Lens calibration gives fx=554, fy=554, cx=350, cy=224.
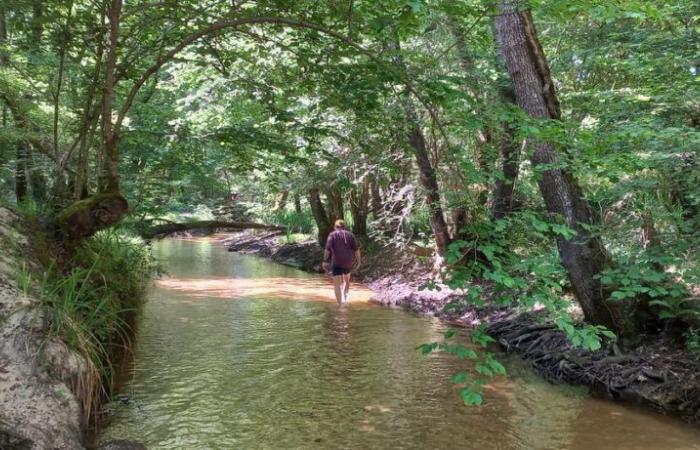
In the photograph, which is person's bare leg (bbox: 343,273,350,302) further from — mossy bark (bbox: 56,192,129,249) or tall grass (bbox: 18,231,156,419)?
mossy bark (bbox: 56,192,129,249)

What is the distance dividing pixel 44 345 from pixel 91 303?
1299 millimetres

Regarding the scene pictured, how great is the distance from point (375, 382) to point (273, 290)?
7.16 metres

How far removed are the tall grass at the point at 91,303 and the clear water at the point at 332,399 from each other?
587 millimetres

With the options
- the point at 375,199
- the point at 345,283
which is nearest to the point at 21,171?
the point at 345,283

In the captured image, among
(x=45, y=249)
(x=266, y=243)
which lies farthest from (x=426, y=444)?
(x=266, y=243)

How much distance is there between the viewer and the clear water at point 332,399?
16.8ft

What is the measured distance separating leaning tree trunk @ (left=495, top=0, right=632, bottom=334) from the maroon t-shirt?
15.4 feet

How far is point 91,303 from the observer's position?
5.39 meters

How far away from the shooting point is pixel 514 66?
283 inches

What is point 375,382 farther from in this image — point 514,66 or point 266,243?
point 266,243

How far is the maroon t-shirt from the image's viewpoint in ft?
36.2

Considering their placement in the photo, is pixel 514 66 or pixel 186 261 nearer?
pixel 514 66

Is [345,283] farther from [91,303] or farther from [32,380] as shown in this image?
[32,380]

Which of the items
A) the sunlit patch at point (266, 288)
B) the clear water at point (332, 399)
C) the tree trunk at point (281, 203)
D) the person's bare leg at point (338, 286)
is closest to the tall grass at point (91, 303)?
the clear water at point (332, 399)
